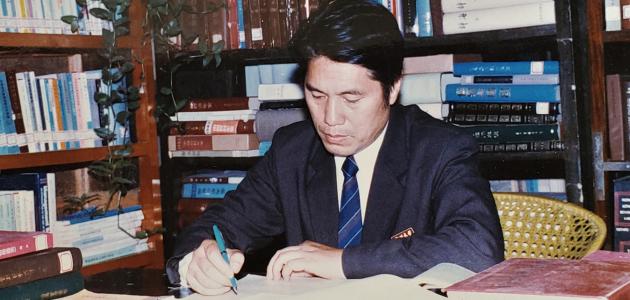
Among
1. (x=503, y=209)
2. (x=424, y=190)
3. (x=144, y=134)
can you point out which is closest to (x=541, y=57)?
(x=503, y=209)

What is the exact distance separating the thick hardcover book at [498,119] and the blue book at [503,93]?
54 mm

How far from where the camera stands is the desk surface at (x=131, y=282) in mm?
1420

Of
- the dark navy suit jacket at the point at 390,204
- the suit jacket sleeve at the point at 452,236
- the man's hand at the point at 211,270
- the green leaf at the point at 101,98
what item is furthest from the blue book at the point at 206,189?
the man's hand at the point at 211,270

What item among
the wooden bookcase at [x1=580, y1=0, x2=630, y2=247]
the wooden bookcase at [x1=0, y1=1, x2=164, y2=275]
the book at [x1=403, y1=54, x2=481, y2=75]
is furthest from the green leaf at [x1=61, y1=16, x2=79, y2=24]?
the wooden bookcase at [x1=580, y1=0, x2=630, y2=247]

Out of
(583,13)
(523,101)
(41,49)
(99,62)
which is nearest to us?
(583,13)

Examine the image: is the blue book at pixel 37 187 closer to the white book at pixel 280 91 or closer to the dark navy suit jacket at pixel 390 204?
the white book at pixel 280 91

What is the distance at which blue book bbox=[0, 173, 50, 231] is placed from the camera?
2.96 meters

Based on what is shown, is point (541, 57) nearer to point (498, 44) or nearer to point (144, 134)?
point (498, 44)

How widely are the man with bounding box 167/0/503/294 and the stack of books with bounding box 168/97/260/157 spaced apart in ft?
3.98

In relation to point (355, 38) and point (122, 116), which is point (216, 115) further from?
point (355, 38)

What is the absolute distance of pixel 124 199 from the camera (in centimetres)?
339

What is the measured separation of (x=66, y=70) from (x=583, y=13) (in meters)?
1.93

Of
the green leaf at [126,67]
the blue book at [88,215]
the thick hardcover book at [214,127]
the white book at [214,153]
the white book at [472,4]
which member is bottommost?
the blue book at [88,215]

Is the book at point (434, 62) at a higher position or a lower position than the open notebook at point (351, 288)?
higher
